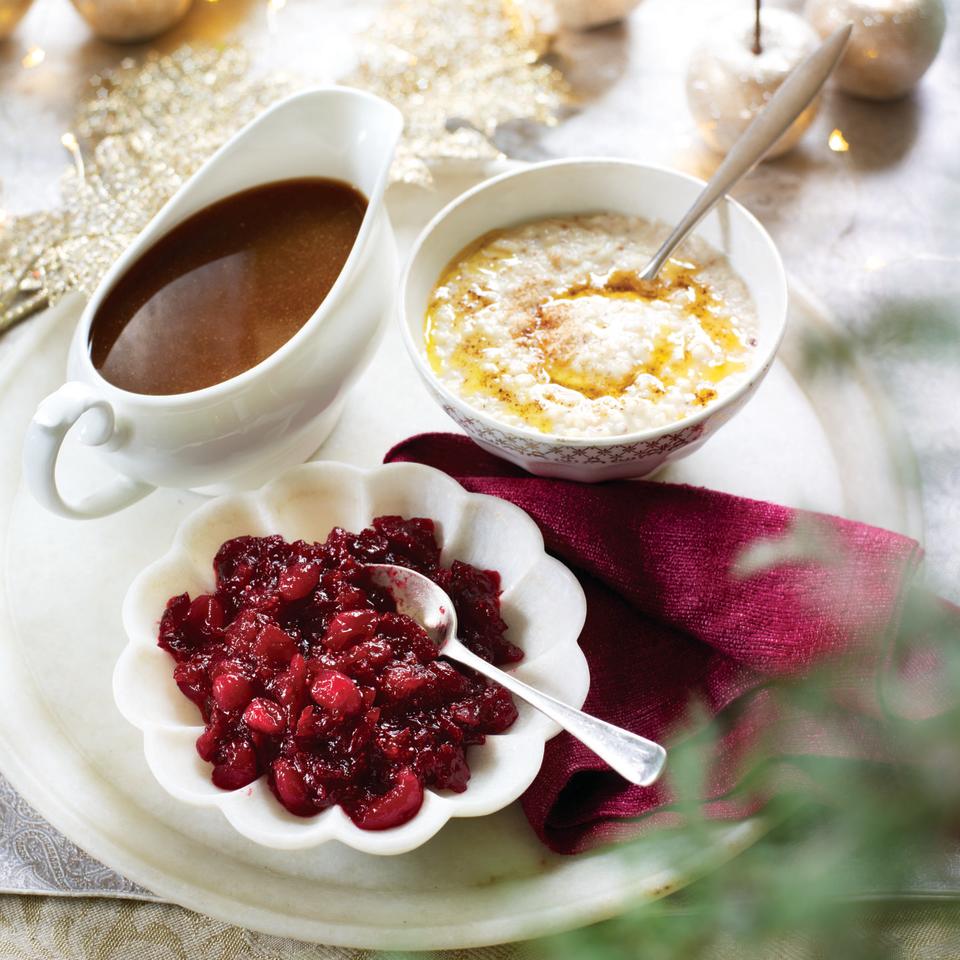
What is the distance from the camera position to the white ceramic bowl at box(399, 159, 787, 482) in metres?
1.66

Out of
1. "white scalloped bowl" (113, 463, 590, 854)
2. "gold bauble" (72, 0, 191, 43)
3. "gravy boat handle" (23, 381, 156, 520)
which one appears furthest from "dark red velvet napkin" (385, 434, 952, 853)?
"gold bauble" (72, 0, 191, 43)

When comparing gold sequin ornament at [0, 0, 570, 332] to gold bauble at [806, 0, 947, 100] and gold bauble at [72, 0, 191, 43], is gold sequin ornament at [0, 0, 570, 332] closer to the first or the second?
gold bauble at [72, 0, 191, 43]

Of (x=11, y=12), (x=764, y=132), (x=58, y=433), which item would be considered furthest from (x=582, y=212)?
(x=11, y=12)

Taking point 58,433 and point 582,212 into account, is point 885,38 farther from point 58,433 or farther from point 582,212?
point 58,433

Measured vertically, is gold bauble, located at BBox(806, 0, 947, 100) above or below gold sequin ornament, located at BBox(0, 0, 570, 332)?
below

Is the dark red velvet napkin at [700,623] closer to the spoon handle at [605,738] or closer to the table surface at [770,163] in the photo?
the spoon handle at [605,738]

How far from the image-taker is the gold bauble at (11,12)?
8.95ft

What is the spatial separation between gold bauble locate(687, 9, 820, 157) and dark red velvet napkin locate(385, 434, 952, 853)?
106 centimetres

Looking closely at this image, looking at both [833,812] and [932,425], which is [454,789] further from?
[932,425]

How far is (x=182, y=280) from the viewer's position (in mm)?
1871

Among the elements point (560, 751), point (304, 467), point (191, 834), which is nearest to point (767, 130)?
point (304, 467)

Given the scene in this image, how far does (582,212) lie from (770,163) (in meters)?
0.73

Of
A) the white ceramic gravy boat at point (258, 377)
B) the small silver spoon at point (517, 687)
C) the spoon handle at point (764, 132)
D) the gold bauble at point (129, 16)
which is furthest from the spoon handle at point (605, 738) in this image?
the gold bauble at point (129, 16)

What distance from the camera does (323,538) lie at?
1.79 meters
